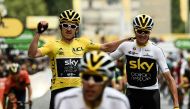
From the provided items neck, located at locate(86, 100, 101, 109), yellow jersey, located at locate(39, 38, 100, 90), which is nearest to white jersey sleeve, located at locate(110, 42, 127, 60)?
yellow jersey, located at locate(39, 38, 100, 90)

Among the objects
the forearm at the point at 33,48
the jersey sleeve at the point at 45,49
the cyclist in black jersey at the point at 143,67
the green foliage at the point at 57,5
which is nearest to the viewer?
the forearm at the point at 33,48

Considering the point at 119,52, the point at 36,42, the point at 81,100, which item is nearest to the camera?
the point at 81,100

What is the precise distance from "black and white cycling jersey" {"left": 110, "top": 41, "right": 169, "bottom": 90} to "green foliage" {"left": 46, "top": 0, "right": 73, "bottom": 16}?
109 m

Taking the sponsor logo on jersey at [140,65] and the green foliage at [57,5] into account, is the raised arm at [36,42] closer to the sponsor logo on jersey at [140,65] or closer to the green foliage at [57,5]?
the sponsor logo on jersey at [140,65]

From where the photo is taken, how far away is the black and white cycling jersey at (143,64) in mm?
11352

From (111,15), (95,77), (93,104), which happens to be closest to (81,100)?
(93,104)

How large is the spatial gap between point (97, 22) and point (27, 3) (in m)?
18.0

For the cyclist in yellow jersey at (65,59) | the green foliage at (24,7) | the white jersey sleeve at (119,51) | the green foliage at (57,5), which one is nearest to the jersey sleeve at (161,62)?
the white jersey sleeve at (119,51)

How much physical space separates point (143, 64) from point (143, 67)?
0.15 feet

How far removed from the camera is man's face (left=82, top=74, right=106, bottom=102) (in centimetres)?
711

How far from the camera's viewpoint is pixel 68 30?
1146cm

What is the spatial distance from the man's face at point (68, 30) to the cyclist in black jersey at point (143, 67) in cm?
63

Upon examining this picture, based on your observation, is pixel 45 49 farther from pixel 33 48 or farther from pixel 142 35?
pixel 142 35

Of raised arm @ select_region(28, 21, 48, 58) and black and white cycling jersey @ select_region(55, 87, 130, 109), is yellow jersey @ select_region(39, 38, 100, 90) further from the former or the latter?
black and white cycling jersey @ select_region(55, 87, 130, 109)
